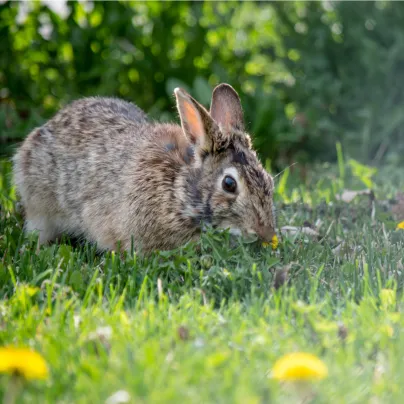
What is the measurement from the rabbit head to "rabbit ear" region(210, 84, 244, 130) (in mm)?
232

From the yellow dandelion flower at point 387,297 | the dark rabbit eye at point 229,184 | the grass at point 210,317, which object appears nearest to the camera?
the grass at point 210,317

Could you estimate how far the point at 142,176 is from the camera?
465cm

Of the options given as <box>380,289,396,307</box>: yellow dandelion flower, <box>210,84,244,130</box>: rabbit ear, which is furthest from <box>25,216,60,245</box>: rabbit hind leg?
<box>380,289,396,307</box>: yellow dandelion flower

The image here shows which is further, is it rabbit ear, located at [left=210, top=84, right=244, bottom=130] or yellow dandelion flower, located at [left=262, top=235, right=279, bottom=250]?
rabbit ear, located at [left=210, top=84, right=244, bottom=130]

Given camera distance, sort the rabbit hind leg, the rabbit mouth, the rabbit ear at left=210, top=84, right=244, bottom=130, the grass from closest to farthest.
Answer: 1. the grass
2. the rabbit mouth
3. the rabbit ear at left=210, top=84, right=244, bottom=130
4. the rabbit hind leg

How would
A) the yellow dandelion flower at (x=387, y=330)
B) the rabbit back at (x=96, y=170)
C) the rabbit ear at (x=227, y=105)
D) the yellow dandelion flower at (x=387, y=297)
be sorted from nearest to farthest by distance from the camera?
the yellow dandelion flower at (x=387, y=330)
the yellow dandelion flower at (x=387, y=297)
the rabbit back at (x=96, y=170)
the rabbit ear at (x=227, y=105)

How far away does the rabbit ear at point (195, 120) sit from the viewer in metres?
4.33

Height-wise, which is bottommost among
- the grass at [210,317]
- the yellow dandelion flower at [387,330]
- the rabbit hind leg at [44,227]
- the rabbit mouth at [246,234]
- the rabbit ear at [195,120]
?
the rabbit hind leg at [44,227]

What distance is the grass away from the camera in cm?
254

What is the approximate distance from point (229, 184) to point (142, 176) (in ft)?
2.12

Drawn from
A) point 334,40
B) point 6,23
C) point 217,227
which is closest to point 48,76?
point 6,23

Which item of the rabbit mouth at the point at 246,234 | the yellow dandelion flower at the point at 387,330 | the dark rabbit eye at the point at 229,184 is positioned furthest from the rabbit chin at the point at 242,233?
the yellow dandelion flower at the point at 387,330

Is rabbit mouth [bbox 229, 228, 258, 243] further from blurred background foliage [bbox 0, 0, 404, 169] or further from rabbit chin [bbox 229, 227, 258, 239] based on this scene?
blurred background foliage [bbox 0, 0, 404, 169]

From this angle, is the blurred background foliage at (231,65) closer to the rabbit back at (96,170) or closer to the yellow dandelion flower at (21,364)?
the rabbit back at (96,170)
